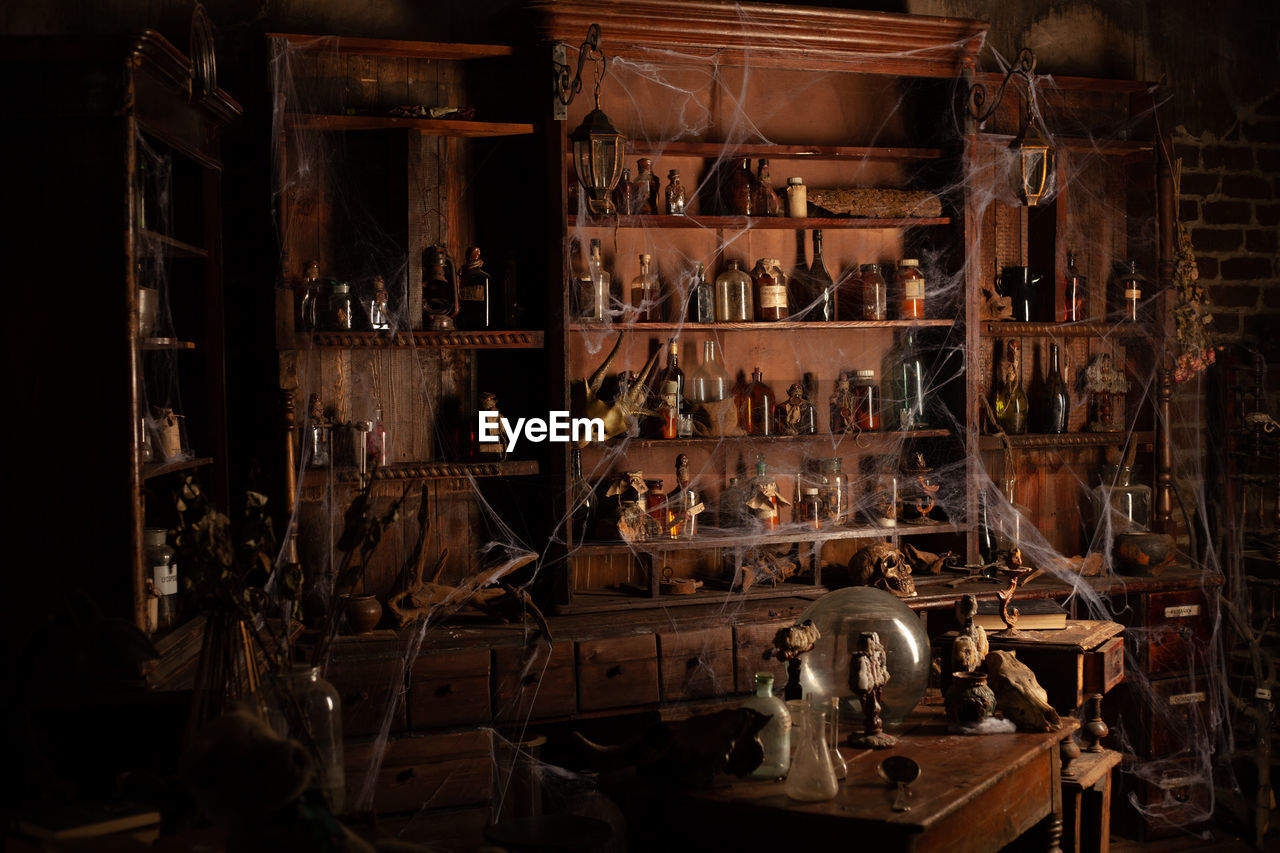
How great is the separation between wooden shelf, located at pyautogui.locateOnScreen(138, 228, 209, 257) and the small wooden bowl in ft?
10.4

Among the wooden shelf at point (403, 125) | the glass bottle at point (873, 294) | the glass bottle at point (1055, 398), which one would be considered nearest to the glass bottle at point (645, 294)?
the wooden shelf at point (403, 125)

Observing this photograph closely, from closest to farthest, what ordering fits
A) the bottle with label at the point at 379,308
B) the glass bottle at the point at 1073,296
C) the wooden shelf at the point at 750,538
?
the bottle with label at the point at 379,308
the wooden shelf at the point at 750,538
the glass bottle at the point at 1073,296

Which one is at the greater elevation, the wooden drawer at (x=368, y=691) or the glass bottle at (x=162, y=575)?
the glass bottle at (x=162, y=575)

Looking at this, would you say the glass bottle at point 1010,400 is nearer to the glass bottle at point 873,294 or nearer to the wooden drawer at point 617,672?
the glass bottle at point 873,294

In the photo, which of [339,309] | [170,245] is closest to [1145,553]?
[339,309]

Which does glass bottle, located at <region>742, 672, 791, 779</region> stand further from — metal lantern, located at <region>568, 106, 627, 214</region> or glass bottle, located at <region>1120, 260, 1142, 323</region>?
glass bottle, located at <region>1120, 260, 1142, 323</region>

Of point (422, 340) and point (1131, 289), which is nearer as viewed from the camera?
point (422, 340)

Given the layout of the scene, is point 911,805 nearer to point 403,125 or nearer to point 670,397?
point 670,397

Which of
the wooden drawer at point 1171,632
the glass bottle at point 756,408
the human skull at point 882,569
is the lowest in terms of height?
the wooden drawer at point 1171,632

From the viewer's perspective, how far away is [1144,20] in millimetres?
4336

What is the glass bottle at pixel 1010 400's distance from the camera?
412 centimetres

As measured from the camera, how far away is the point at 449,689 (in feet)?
10.4

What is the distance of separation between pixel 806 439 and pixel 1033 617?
101 cm

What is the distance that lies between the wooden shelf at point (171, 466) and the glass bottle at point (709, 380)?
5.14 feet
